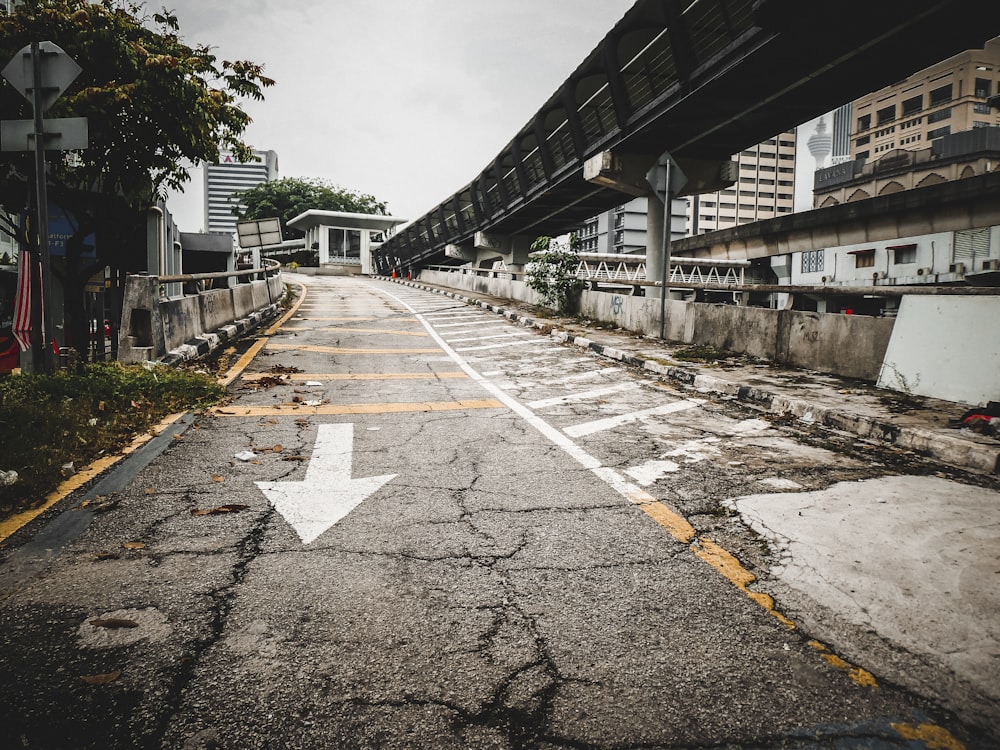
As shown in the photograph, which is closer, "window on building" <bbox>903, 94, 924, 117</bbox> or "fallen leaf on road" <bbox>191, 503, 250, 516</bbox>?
"fallen leaf on road" <bbox>191, 503, 250, 516</bbox>

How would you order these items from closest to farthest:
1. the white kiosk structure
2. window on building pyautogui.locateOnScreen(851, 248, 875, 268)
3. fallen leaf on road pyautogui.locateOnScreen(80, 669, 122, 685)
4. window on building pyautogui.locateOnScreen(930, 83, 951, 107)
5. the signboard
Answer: fallen leaf on road pyautogui.locateOnScreen(80, 669, 122, 685) < the signboard < window on building pyautogui.locateOnScreen(851, 248, 875, 268) < the white kiosk structure < window on building pyautogui.locateOnScreen(930, 83, 951, 107)

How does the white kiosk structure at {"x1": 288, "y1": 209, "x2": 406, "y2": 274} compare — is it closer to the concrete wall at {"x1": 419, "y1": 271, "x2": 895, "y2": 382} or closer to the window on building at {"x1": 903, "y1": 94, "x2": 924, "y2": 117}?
the concrete wall at {"x1": 419, "y1": 271, "x2": 895, "y2": 382}

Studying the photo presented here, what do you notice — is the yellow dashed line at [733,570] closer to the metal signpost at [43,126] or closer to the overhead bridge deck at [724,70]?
the metal signpost at [43,126]

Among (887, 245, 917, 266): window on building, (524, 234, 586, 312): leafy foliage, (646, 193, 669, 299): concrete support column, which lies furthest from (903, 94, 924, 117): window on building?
(524, 234, 586, 312): leafy foliage

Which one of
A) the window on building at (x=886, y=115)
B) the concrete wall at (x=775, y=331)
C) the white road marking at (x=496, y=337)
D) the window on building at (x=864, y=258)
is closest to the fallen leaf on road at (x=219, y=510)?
the concrete wall at (x=775, y=331)

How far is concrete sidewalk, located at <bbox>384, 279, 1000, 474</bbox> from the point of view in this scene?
17.2ft

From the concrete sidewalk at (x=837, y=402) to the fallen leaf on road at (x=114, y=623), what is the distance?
5.69 metres

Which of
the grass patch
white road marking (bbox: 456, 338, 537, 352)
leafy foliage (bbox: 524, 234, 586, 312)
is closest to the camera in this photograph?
the grass patch

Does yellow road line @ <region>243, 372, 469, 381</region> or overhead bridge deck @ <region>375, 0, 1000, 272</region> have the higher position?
overhead bridge deck @ <region>375, 0, 1000, 272</region>

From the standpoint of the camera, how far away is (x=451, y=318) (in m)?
19.6

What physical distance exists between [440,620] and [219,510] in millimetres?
1921

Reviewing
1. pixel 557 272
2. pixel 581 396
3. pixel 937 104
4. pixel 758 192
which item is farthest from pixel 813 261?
pixel 758 192

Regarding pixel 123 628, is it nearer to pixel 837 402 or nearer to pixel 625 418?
pixel 625 418

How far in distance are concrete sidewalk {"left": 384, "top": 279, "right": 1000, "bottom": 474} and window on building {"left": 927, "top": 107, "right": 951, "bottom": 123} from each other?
308ft
